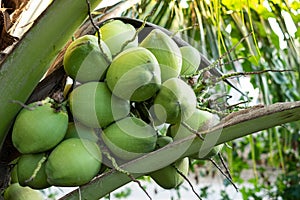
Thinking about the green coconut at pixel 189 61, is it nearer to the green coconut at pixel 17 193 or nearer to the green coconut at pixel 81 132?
the green coconut at pixel 81 132

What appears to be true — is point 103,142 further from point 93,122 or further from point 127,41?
point 127,41

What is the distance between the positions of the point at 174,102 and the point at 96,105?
10 centimetres

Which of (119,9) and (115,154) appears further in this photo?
(119,9)

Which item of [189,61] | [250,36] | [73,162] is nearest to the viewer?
[73,162]

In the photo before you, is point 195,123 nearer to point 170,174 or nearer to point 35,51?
point 170,174

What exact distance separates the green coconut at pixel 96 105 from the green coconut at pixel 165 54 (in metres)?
0.07

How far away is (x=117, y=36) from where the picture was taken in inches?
27.0

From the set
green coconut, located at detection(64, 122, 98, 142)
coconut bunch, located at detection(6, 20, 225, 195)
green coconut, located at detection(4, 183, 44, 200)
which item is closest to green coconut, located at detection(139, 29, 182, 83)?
coconut bunch, located at detection(6, 20, 225, 195)

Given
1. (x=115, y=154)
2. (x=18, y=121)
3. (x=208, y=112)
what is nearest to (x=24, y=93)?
(x=18, y=121)

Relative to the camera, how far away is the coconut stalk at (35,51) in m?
0.63

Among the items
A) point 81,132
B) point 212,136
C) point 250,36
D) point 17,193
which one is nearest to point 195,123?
point 212,136

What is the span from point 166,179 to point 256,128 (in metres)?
0.14

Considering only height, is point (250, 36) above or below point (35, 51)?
below

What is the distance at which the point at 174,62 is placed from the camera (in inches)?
26.2
